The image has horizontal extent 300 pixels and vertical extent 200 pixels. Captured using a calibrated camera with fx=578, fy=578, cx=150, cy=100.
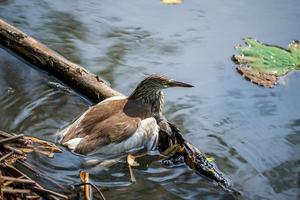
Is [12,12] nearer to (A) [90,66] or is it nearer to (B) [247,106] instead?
(A) [90,66]

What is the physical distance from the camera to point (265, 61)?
293 inches

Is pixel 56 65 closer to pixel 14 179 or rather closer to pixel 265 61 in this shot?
pixel 14 179

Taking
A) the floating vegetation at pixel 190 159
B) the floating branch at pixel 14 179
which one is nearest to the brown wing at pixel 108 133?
the floating vegetation at pixel 190 159

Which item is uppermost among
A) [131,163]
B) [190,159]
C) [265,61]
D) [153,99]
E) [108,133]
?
[265,61]

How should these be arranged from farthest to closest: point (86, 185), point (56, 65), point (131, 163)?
1. point (56, 65)
2. point (131, 163)
3. point (86, 185)

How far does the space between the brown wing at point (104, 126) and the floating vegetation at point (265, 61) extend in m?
2.12

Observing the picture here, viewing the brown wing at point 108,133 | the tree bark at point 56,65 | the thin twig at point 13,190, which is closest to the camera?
the thin twig at point 13,190

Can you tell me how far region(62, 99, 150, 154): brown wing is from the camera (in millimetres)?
5492

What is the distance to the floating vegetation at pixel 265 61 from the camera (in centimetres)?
729

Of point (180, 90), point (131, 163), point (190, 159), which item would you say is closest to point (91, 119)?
point (131, 163)

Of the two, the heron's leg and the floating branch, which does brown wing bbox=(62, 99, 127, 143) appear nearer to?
the heron's leg

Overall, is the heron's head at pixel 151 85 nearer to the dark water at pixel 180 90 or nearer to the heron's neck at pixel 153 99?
the heron's neck at pixel 153 99

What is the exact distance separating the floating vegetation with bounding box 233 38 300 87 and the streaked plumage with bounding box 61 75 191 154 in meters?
1.72

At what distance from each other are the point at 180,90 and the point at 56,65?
1532mm
